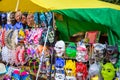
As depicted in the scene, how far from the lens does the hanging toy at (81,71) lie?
24.6 ft

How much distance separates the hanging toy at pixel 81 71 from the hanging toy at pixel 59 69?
35 centimetres

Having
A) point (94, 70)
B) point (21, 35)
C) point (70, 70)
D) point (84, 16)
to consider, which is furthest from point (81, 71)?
point (21, 35)

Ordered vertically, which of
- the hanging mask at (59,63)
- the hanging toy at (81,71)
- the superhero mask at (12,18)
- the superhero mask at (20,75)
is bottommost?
the superhero mask at (20,75)

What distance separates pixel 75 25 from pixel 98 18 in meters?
1.26

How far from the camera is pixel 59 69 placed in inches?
306

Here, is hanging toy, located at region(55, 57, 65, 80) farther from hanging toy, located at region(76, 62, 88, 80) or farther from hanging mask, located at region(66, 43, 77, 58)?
hanging toy, located at region(76, 62, 88, 80)

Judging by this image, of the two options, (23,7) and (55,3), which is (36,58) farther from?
(23,7)

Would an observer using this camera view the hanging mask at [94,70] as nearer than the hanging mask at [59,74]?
Yes

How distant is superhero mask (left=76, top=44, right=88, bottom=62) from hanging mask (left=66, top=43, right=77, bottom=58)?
12 centimetres

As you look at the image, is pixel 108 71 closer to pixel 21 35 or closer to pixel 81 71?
pixel 81 71

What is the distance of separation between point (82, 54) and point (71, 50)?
0.31 meters

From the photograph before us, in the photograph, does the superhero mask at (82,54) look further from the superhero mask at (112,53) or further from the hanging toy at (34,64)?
the hanging toy at (34,64)

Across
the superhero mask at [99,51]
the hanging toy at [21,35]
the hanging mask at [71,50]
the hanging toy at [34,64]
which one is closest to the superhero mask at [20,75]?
the hanging toy at [34,64]

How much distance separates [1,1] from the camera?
1046 centimetres
